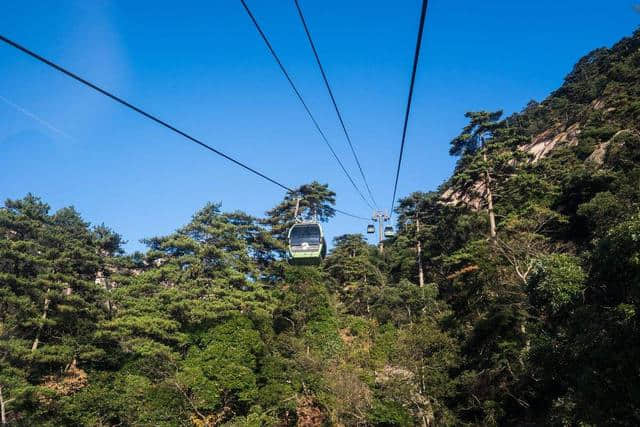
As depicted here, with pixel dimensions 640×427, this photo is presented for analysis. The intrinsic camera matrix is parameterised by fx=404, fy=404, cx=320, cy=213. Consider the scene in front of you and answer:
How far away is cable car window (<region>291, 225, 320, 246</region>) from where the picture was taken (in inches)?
595

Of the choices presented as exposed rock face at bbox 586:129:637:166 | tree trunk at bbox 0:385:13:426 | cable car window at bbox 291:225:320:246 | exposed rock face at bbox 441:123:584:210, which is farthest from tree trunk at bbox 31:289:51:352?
exposed rock face at bbox 586:129:637:166

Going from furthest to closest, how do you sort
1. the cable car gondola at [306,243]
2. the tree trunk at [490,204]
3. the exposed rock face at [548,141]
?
the exposed rock face at [548,141] < the tree trunk at [490,204] < the cable car gondola at [306,243]

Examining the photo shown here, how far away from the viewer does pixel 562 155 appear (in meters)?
35.3

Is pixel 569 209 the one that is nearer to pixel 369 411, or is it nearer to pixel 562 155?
pixel 562 155

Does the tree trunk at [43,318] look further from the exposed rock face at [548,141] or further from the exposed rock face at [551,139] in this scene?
the exposed rock face at [551,139]

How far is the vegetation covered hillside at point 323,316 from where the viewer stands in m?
17.6

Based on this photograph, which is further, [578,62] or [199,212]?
[578,62]

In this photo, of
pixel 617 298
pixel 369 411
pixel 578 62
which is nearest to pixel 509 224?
pixel 369 411

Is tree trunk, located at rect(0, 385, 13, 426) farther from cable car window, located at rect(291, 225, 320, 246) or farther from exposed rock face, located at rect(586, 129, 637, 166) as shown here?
exposed rock face, located at rect(586, 129, 637, 166)

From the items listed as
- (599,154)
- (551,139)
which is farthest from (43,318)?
(551,139)

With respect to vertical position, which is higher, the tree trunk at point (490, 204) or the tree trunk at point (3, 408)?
the tree trunk at point (490, 204)

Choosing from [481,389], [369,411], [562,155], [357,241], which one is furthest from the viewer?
[357,241]

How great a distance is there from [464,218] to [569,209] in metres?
6.74

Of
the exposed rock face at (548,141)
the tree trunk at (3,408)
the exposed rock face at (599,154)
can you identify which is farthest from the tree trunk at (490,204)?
the tree trunk at (3,408)
